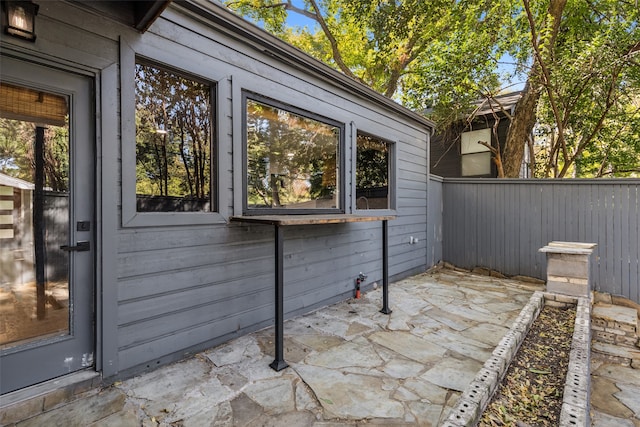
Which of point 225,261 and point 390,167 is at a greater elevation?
point 390,167

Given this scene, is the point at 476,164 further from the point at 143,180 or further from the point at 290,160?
the point at 143,180

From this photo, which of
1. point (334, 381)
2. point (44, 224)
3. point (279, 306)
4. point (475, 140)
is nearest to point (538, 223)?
point (475, 140)

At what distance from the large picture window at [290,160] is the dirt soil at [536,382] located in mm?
2261

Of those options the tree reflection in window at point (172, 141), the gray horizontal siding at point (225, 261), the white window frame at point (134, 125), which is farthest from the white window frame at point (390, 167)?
the tree reflection in window at point (172, 141)

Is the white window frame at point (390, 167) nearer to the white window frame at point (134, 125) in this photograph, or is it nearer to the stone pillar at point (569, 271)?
the white window frame at point (134, 125)

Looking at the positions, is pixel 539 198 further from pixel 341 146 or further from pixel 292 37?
pixel 292 37

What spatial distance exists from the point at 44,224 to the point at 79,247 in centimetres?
23

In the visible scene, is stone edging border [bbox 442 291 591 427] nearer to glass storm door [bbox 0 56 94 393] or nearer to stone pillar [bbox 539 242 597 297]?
stone pillar [bbox 539 242 597 297]

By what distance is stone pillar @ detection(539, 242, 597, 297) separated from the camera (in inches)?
130

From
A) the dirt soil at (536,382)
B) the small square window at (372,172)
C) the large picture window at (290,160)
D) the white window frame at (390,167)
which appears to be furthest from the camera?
the small square window at (372,172)

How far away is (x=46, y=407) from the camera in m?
1.77

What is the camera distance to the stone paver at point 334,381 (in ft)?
5.77

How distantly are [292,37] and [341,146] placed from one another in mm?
9995

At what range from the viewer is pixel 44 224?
6.16 ft
